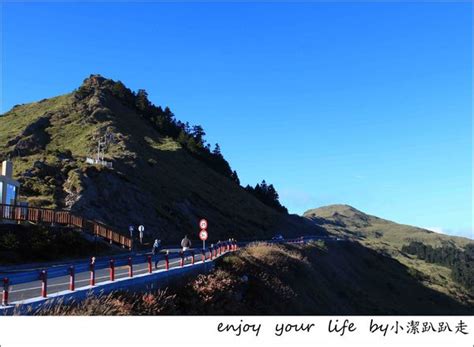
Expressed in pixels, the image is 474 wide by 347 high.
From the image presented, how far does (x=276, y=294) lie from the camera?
24.6m

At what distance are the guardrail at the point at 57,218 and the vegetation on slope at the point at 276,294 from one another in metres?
10.8

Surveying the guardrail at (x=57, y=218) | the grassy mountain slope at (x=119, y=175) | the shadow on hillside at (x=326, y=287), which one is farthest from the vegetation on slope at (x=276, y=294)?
the grassy mountain slope at (x=119, y=175)

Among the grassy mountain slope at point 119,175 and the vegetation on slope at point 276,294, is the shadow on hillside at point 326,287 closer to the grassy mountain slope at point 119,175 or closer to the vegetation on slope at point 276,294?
the vegetation on slope at point 276,294

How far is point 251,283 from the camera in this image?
23578 mm

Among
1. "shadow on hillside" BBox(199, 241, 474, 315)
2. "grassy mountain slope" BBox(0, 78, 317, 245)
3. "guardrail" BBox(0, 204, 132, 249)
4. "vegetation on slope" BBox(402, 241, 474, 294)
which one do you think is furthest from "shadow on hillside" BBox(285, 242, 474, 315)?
"vegetation on slope" BBox(402, 241, 474, 294)

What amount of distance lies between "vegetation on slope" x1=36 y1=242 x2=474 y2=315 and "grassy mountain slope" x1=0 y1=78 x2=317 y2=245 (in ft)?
56.2

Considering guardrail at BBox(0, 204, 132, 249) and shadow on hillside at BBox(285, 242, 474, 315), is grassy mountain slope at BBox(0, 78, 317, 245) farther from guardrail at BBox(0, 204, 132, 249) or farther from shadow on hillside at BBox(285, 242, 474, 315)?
shadow on hillside at BBox(285, 242, 474, 315)

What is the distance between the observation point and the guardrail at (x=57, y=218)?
104ft

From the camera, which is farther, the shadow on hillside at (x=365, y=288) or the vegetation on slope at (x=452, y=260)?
the vegetation on slope at (x=452, y=260)

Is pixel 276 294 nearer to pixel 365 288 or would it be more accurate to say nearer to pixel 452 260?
pixel 365 288

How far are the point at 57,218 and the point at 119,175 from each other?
25425 millimetres

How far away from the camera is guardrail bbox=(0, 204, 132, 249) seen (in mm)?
31781

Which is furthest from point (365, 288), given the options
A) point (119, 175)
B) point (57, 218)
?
point (57, 218)
